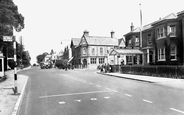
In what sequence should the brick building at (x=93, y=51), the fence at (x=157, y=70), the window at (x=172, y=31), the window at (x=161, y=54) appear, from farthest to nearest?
1. the brick building at (x=93, y=51)
2. the window at (x=161, y=54)
3. the window at (x=172, y=31)
4. the fence at (x=157, y=70)

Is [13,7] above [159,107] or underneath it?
above

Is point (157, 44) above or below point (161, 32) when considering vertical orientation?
below

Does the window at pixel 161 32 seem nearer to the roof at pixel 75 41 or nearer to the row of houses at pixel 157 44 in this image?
the row of houses at pixel 157 44

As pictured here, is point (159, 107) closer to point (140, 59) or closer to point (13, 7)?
point (13, 7)

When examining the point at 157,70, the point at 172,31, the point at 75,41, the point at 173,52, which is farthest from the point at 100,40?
the point at 157,70

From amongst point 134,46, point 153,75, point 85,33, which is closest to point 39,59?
point 85,33

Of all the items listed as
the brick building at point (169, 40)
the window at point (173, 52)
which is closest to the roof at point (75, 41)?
the brick building at point (169, 40)

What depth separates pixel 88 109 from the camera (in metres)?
6.47

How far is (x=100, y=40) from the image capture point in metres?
52.8

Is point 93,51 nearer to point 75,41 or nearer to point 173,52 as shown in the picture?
point 75,41

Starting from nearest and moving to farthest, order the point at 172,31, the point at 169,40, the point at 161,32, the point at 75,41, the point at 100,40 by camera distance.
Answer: the point at 169,40 → the point at 172,31 → the point at 161,32 → the point at 100,40 → the point at 75,41

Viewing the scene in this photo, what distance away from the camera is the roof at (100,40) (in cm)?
5108

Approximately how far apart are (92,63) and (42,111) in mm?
43699

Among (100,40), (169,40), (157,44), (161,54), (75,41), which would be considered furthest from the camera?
(75,41)
